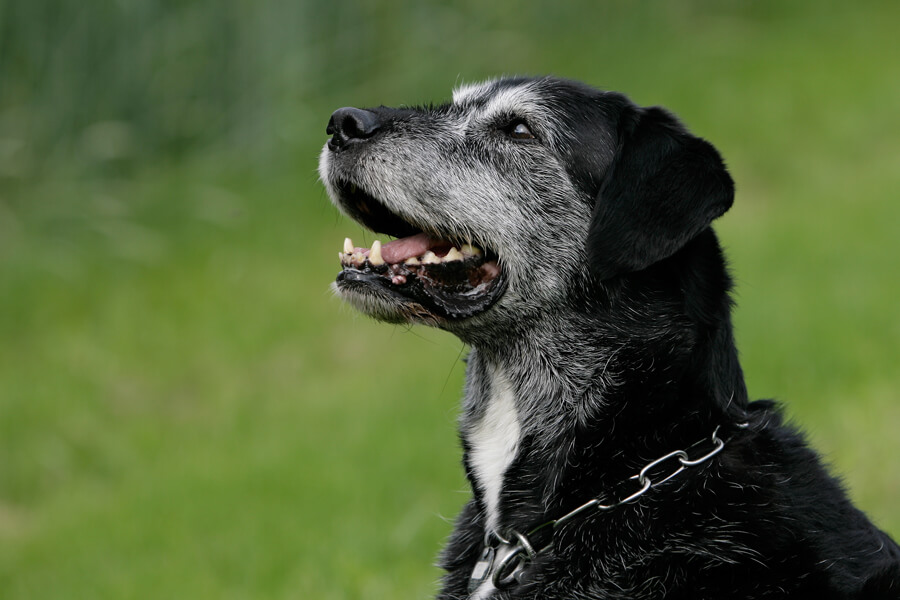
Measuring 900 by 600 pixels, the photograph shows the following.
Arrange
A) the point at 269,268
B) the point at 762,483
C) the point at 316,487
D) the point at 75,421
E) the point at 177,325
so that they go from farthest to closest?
the point at 269,268 → the point at 177,325 → the point at 75,421 → the point at 316,487 → the point at 762,483

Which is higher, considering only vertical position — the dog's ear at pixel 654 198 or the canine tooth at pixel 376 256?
the canine tooth at pixel 376 256

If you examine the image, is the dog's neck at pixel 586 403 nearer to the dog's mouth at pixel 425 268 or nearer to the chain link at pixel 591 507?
the chain link at pixel 591 507

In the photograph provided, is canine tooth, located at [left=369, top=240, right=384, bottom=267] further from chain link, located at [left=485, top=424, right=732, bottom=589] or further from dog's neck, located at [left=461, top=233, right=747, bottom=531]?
chain link, located at [left=485, top=424, right=732, bottom=589]

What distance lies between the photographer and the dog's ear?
3.77 meters

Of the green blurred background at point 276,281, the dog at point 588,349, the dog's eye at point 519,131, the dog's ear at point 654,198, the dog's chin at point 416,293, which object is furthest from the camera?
the green blurred background at point 276,281

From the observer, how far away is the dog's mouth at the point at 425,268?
3979mm

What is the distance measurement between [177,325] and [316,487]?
295cm

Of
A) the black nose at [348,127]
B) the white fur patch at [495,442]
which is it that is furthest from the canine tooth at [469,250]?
the black nose at [348,127]

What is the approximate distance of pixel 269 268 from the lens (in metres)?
9.96

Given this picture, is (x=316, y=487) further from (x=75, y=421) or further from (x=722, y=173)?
(x=722, y=173)

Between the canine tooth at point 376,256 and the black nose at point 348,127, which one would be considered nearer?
the canine tooth at point 376,256


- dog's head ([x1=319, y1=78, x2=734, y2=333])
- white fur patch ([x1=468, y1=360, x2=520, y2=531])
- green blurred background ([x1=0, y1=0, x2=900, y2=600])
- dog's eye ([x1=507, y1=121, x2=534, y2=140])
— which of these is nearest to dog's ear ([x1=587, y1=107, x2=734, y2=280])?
dog's head ([x1=319, y1=78, x2=734, y2=333])

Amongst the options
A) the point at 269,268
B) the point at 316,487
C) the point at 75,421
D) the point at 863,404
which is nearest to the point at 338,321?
the point at 269,268

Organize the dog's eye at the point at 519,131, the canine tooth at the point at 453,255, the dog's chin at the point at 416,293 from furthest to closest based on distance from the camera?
the dog's eye at the point at 519,131, the canine tooth at the point at 453,255, the dog's chin at the point at 416,293
